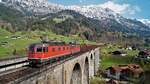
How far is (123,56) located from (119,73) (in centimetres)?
5846

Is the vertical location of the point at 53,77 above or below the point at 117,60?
above

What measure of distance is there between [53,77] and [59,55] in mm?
18222

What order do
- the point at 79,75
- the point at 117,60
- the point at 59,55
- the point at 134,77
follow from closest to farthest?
the point at 59,55 → the point at 79,75 → the point at 134,77 → the point at 117,60

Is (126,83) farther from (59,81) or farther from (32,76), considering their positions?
(32,76)

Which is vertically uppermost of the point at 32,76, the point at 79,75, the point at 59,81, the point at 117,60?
the point at 32,76

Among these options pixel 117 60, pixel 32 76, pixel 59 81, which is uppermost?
pixel 32 76

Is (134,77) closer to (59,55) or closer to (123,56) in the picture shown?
(123,56)

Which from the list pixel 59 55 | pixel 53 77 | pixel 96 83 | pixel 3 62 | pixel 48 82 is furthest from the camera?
pixel 96 83

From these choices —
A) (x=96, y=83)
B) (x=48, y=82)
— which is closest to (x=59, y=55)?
(x=48, y=82)

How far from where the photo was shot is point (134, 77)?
128m

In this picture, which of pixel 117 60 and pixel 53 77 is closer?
pixel 53 77

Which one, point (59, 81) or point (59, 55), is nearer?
point (59, 81)

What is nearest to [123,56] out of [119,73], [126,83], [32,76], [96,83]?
[119,73]

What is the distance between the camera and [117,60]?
182000 mm
